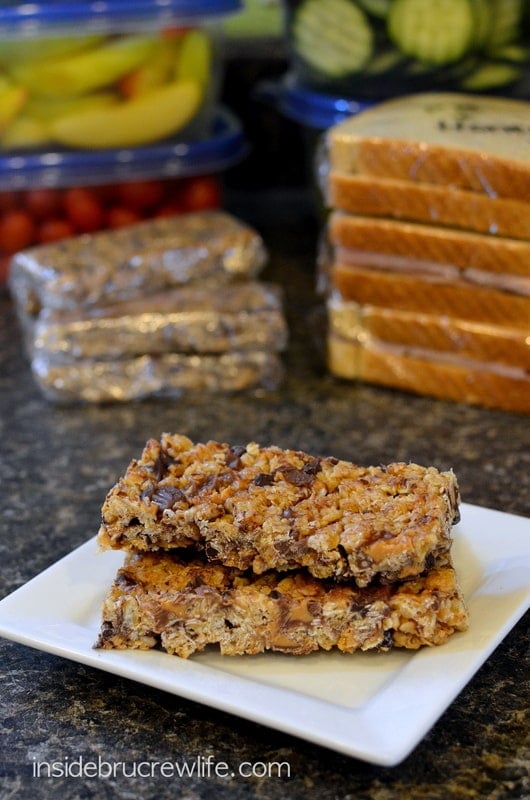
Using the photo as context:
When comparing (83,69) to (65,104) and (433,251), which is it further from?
(433,251)

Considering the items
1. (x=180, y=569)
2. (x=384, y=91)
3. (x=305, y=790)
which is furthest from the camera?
(x=384, y=91)

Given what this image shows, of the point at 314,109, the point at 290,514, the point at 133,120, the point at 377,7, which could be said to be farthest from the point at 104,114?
the point at 290,514

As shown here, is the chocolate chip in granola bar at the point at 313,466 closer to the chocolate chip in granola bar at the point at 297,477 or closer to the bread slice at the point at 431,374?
the chocolate chip in granola bar at the point at 297,477

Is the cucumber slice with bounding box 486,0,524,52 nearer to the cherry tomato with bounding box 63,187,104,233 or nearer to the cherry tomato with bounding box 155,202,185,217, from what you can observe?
the cherry tomato with bounding box 155,202,185,217

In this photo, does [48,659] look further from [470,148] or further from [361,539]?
[470,148]

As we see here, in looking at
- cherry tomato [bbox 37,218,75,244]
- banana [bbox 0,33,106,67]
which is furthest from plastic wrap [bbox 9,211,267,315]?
banana [bbox 0,33,106,67]

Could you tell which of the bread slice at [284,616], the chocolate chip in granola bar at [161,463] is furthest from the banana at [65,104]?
the bread slice at [284,616]

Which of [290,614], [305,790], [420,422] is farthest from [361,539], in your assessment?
[420,422]
